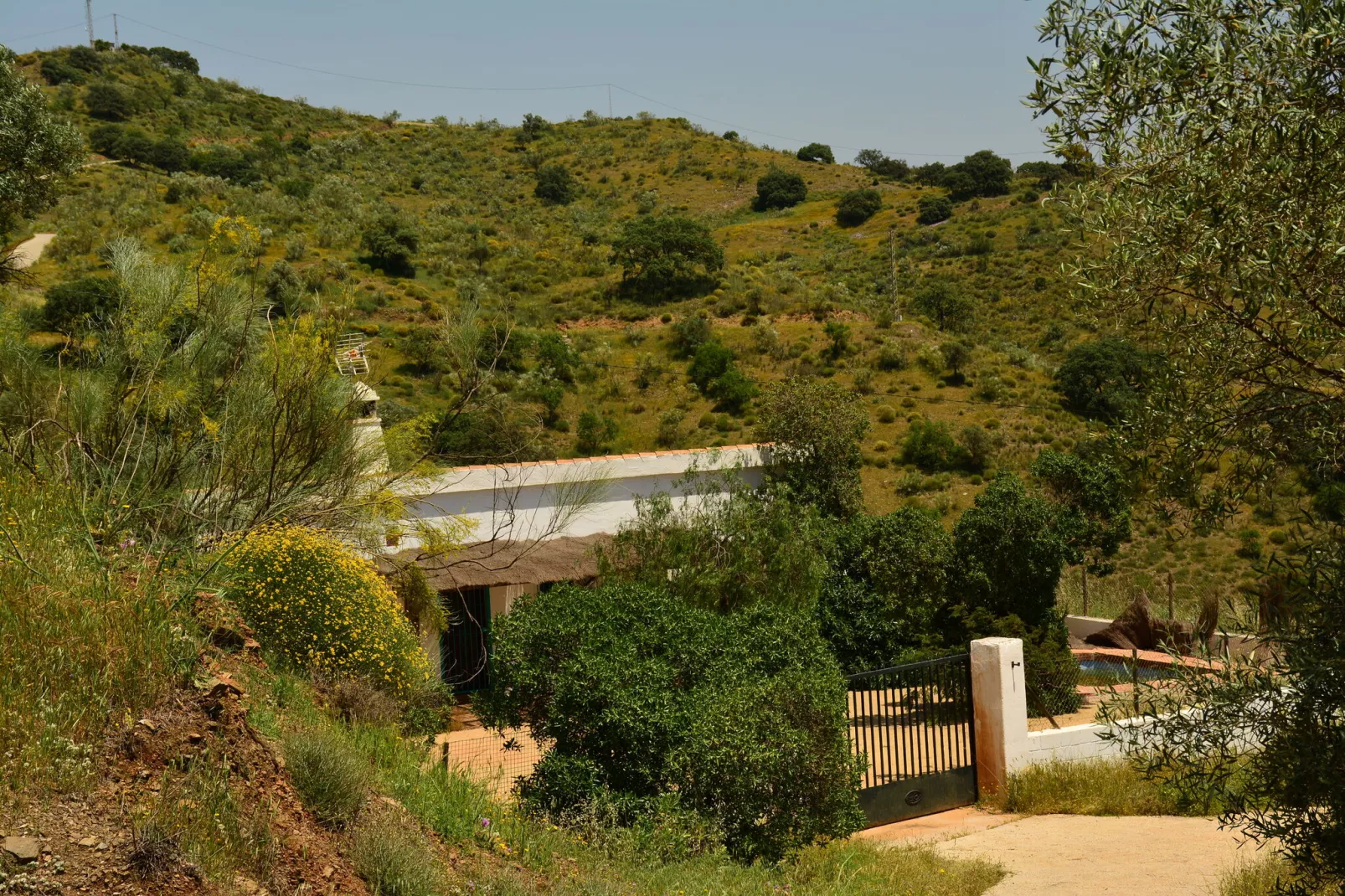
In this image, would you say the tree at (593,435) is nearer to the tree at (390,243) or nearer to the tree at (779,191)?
the tree at (390,243)

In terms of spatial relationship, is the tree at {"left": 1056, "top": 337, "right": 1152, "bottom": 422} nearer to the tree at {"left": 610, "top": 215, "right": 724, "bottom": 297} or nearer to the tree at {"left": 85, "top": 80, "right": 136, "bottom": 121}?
the tree at {"left": 610, "top": 215, "right": 724, "bottom": 297}

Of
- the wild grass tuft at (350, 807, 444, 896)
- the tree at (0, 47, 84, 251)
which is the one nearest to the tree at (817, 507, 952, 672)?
the wild grass tuft at (350, 807, 444, 896)

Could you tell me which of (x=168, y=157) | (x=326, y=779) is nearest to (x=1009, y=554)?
(x=326, y=779)

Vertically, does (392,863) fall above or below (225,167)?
below

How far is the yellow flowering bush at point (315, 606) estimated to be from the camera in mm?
8156

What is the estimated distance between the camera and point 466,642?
1502cm

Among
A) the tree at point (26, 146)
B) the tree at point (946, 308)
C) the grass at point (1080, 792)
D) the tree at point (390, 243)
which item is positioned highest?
the tree at point (390, 243)

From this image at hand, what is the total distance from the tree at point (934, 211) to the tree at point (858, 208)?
277 cm

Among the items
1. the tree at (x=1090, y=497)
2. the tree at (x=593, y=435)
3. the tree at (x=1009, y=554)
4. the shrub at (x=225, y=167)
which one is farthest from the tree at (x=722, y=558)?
the shrub at (x=225, y=167)

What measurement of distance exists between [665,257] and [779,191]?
2103 cm

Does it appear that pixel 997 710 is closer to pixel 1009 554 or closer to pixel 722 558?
pixel 1009 554

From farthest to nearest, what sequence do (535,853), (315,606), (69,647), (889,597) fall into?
1. (889,597)
2. (315,606)
3. (535,853)
4. (69,647)

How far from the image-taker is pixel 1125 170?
189 inches

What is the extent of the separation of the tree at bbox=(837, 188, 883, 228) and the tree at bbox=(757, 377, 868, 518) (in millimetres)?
39492
